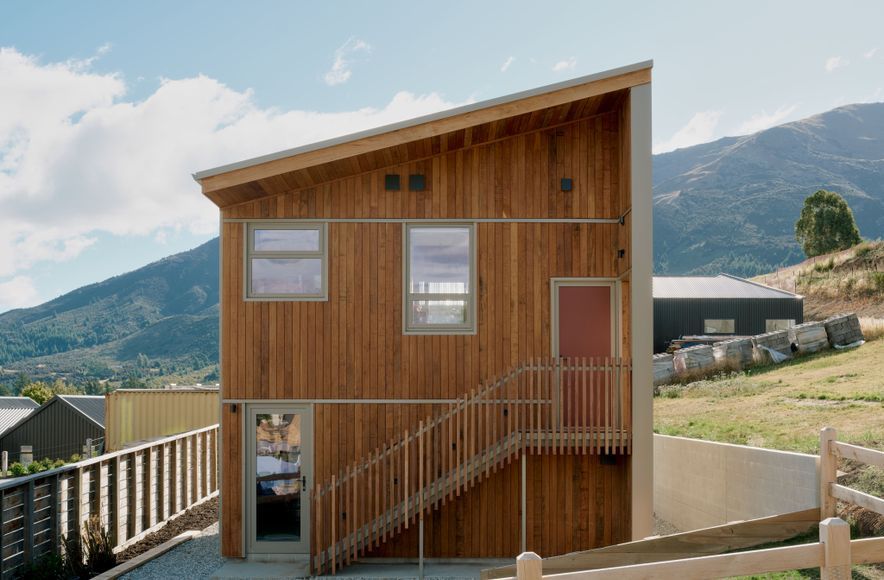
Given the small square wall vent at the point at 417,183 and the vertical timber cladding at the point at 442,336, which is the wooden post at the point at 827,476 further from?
the small square wall vent at the point at 417,183

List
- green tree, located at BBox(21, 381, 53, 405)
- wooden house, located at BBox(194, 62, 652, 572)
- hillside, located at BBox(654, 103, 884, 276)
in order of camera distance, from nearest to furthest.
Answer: wooden house, located at BBox(194, 62, 652, 572) < green tree, located at BBox(21, 381, 53, 405) < hillside, located at BBox(654, 103, 884, 276)

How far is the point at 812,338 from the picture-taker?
68.5 feet

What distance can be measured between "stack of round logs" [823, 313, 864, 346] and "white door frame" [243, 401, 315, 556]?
15369 mm

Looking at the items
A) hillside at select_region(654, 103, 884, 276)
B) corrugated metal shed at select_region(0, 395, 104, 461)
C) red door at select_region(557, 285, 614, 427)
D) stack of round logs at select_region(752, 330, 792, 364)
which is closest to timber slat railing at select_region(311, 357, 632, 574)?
red door at select_region(557, 285, 614, 427)

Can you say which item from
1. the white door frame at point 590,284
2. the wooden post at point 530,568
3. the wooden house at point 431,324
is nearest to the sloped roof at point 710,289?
the white door frame at point 590,284

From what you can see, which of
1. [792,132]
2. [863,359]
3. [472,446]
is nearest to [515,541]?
[472,446]

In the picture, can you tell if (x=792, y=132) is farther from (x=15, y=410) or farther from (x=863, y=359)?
(x=863, y=359)

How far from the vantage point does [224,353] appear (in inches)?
436

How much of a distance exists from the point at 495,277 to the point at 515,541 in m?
3.61

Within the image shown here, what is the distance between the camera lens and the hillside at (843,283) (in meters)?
25.6

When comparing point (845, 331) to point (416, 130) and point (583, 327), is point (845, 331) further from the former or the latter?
point (416, 130)

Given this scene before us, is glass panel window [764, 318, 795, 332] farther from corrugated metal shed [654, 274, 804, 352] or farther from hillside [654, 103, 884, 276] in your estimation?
hillside [654, 103, 884, 276]

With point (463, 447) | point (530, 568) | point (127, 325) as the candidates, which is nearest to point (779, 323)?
point (463, 447)

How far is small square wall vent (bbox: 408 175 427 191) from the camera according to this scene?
11.2 m
